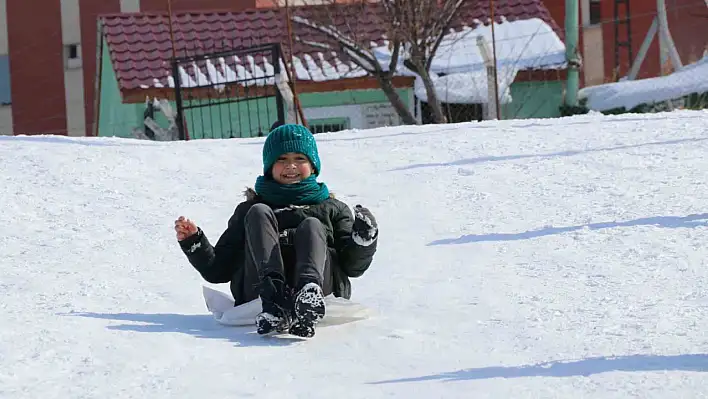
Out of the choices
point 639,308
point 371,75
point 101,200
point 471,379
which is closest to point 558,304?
point 639,308

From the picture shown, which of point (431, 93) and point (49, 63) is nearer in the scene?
point (431, 93)

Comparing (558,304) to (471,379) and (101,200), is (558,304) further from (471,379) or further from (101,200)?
(101,200)

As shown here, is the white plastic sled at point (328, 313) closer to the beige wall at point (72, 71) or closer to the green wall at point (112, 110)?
the green wall at point (112, 110)

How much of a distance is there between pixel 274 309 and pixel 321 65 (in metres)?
16.0

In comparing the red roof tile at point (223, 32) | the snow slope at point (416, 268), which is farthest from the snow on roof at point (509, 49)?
the snow slope at point (416, 268)

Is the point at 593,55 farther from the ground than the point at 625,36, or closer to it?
closer to it

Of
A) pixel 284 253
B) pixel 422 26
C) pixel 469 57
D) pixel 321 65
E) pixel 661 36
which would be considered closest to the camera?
pixel 284 253

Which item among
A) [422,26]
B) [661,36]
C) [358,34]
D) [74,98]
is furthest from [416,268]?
[74,98]

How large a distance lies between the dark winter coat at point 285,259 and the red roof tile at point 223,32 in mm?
14609

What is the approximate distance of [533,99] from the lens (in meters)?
20.4

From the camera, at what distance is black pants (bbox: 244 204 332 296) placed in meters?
4.58

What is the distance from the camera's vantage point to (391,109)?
21.1 meters

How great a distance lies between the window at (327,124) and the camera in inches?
806

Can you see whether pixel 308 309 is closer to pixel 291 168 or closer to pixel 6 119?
pixel 291 168
